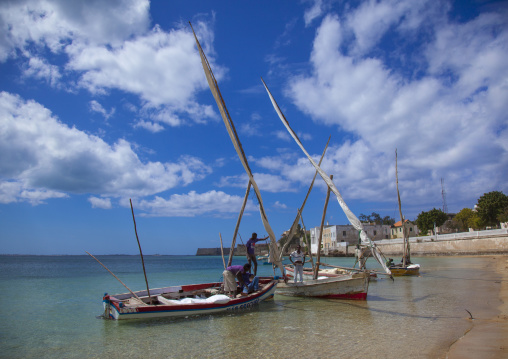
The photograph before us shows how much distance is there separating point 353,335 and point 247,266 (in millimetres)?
5599

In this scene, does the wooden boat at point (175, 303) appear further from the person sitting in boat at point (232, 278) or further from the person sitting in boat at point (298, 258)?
the person sitting in boat at point (298, 258)

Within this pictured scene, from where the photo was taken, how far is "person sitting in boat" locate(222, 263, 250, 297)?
13.5 m

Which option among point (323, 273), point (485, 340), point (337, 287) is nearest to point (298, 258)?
point (337, 287)

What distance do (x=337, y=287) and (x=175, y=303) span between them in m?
7.05

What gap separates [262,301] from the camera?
1474cm

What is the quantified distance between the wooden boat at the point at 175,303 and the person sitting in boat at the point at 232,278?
410mm

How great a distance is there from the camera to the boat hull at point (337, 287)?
14656 mm

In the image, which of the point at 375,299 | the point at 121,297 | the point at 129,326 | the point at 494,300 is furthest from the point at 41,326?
the point at 494,300

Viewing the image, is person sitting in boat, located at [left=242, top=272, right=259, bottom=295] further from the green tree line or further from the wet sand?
the green tree line

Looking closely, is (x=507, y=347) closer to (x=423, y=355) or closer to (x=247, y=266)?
(x=423, y=355)

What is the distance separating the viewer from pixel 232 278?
13578mm

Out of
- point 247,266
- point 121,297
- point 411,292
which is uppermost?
point 247,266

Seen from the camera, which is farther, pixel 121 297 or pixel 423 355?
pixel 121 297

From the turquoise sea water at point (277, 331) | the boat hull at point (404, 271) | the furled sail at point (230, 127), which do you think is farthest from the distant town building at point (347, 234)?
the furled sail at point (230, 127)
